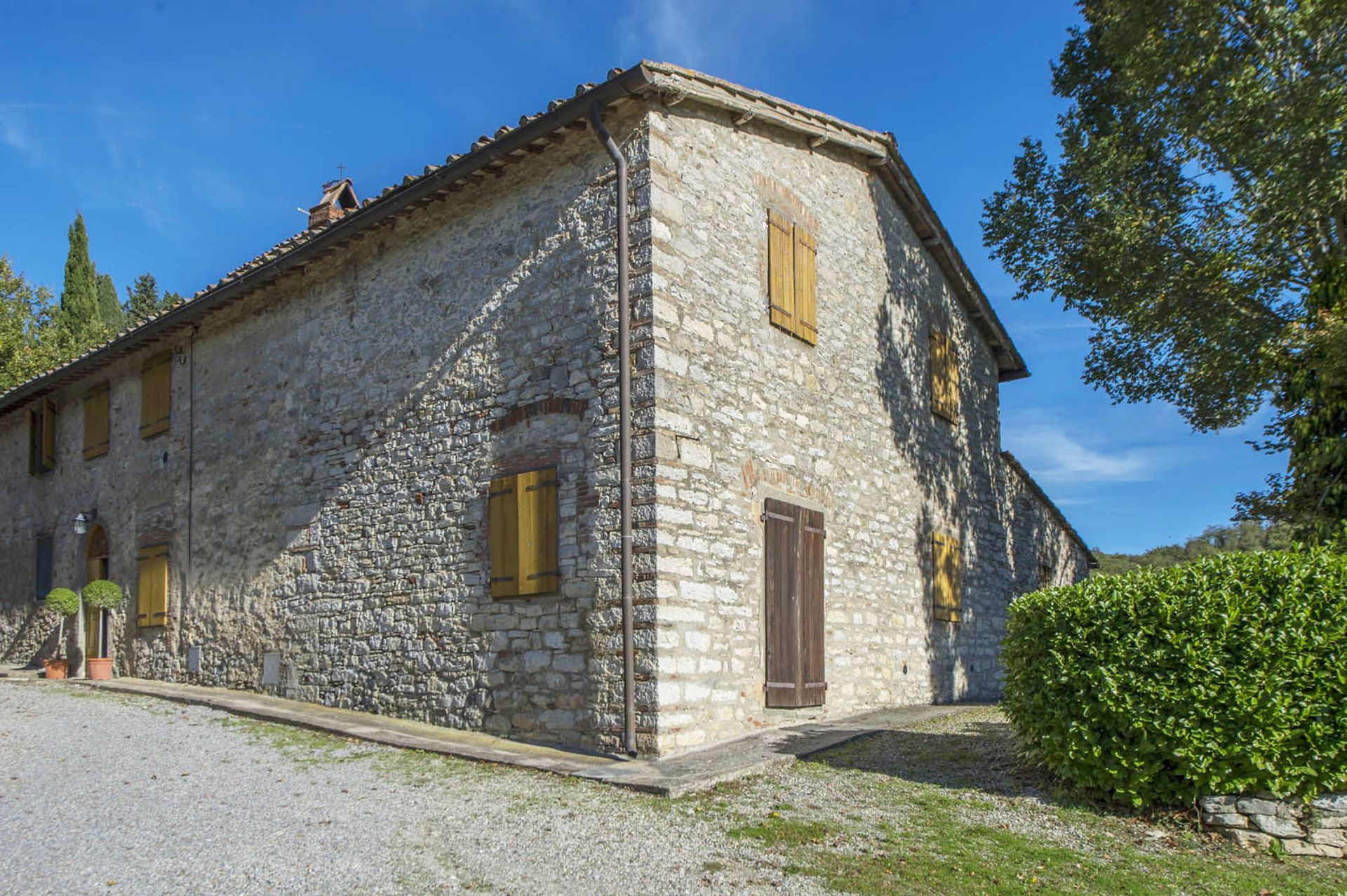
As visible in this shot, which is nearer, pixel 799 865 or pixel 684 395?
pixel 799 865

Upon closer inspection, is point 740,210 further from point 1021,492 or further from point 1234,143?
point 1021,492

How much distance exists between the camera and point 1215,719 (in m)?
5.92

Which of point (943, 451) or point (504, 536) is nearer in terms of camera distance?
point (504, 536)

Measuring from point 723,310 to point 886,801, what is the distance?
4384mm

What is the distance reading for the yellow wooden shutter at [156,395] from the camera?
13391 mm

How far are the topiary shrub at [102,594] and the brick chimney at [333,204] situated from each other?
5568mm

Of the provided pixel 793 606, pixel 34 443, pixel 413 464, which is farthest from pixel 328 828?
pixel 34 443

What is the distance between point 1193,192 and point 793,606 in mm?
8053

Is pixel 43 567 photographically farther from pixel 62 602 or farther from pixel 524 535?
pixel 524 535

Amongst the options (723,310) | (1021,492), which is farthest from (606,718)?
(1021,492)

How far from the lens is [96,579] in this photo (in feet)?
47.4

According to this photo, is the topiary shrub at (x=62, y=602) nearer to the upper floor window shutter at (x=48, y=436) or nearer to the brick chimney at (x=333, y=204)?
the upper floor window shutter at (x=48, y=436)

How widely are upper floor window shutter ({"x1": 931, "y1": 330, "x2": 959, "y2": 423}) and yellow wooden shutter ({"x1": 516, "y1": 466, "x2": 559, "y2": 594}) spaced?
21.6 ft

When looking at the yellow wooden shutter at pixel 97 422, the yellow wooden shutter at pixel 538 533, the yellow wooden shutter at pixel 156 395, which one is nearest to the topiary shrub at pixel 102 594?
the yellow wooden shutter at pixel 156 395
